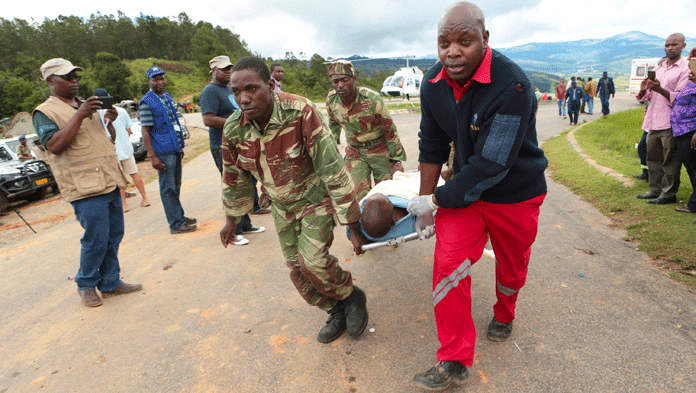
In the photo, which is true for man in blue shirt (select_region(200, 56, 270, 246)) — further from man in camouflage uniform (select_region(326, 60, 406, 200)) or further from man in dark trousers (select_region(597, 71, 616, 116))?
man in dark trousers (select_region(597, 71, 616, 116))

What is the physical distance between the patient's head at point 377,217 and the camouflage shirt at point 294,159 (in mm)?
74

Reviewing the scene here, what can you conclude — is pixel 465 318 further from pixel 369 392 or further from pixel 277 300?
pixel 277 300

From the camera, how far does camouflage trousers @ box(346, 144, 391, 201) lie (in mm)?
4445

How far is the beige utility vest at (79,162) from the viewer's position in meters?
3.62

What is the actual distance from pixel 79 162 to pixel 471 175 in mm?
3692

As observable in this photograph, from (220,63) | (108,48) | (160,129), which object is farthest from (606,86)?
(108,48)

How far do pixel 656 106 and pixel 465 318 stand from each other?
4675mm

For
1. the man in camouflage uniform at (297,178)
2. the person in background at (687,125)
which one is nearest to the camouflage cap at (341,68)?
the man in camouflage uniform at (297,178)

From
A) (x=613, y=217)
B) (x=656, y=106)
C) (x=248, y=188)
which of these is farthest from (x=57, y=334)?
(x=656, y=106)

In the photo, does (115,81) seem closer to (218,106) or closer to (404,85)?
(404,85)

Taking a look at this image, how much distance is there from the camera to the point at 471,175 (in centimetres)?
207

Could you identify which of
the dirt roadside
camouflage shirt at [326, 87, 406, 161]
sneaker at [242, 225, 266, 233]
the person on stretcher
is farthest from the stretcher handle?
the dirt roadside

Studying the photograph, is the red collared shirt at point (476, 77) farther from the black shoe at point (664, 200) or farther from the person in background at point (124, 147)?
the person in background at point (124, 147)

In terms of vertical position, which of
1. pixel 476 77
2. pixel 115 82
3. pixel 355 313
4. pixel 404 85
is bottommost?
pixel 355 313
